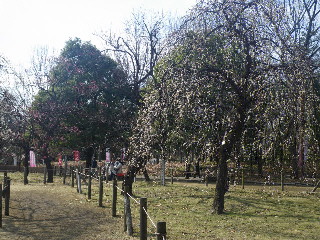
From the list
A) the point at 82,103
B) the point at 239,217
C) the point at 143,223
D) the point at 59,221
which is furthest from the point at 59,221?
the point at 82,103

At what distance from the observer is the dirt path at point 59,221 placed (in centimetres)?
782

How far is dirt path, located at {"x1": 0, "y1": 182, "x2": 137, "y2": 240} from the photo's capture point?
7824mm

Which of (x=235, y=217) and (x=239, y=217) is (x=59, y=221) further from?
(x=239, y=217)

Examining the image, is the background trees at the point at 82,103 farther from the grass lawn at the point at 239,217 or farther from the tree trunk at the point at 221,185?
the tree trunk at the point at 221,185

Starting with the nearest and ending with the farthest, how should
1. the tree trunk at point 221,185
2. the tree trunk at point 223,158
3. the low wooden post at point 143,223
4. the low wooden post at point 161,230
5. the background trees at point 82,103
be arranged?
the low wooden post at point 161,230, the low wooden post at point 143,223, the tree trunk at point 223,158, the tree trunk at point 221,185, the background trees at point 82,103

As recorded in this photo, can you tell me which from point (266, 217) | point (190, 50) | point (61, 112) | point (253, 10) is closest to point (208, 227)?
point (266, 217)

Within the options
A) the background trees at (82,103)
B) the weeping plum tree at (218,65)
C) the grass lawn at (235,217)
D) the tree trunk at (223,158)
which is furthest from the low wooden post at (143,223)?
the background trees at (82,103)

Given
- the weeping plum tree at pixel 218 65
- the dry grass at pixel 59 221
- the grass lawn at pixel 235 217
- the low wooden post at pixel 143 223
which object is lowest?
the dry grass at pixel 59 221

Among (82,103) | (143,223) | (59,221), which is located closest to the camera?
(143,223)

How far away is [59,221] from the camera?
9320 mm

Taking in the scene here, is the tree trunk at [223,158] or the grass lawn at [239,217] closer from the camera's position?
the grass lawn at [239,217]

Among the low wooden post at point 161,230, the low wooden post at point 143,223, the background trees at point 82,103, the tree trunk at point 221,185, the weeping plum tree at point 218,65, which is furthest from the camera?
the background trees at point 82,103

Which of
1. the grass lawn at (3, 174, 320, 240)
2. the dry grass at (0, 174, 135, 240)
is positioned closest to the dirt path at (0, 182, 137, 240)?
the dry grass at (0, 174, 135, 240)

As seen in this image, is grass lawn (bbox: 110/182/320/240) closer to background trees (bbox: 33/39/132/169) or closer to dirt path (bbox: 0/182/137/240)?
dirt path (bbox: 0/182/137/240)
